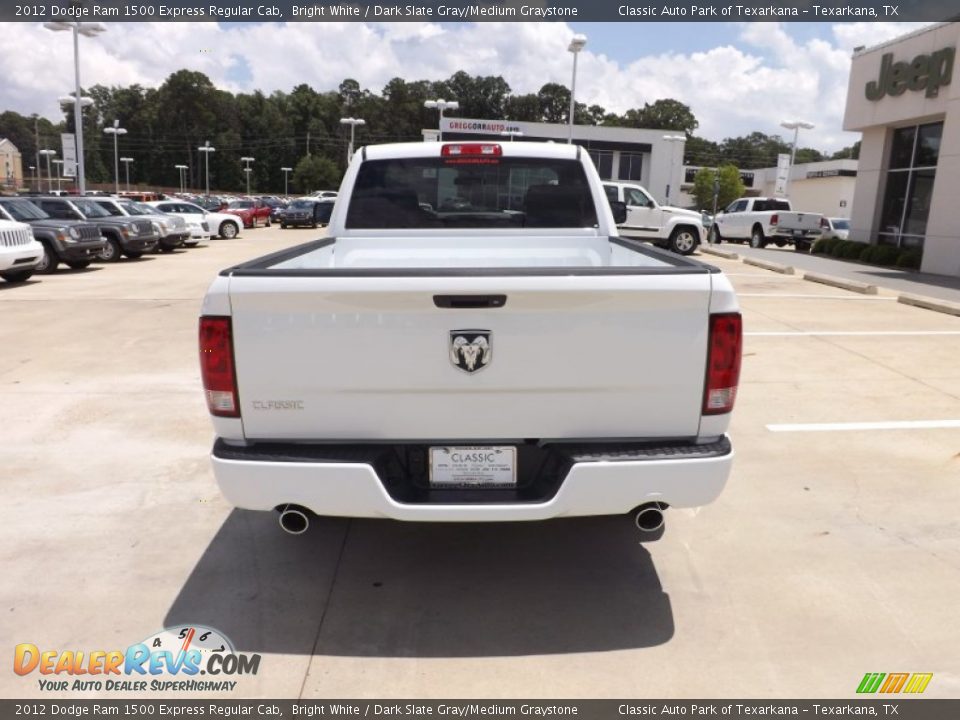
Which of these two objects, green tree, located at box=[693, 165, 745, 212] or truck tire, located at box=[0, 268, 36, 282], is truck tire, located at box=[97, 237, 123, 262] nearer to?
truck tire, located at box=[0, 268, 36, 282]

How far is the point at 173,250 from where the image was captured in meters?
25.1

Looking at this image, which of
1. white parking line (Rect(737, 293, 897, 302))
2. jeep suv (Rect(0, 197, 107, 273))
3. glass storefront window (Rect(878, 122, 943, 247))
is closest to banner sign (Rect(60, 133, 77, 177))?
jeep suv (Rect(0, 197, 107, 273))

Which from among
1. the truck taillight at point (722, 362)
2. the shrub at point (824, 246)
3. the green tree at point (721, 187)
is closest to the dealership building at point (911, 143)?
the shrub at point (824, 246)

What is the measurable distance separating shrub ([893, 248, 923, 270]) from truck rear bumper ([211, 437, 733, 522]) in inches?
825

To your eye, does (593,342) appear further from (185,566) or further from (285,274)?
(185,566)

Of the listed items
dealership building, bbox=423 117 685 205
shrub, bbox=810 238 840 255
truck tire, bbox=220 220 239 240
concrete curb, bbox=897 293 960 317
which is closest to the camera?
concrete curb, bbox=897 293 960 317

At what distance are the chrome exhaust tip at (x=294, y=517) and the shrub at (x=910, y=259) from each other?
2174 cm

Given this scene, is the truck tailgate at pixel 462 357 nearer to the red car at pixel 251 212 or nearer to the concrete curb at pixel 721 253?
the concrete curb at pixel 721 253

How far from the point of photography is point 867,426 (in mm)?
Answer: 6418

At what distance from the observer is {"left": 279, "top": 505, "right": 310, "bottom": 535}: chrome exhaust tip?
330cm

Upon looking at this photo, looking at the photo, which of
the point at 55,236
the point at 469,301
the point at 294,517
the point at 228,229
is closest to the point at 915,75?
the point at 55,236

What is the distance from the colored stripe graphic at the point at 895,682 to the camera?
3.08 metres
